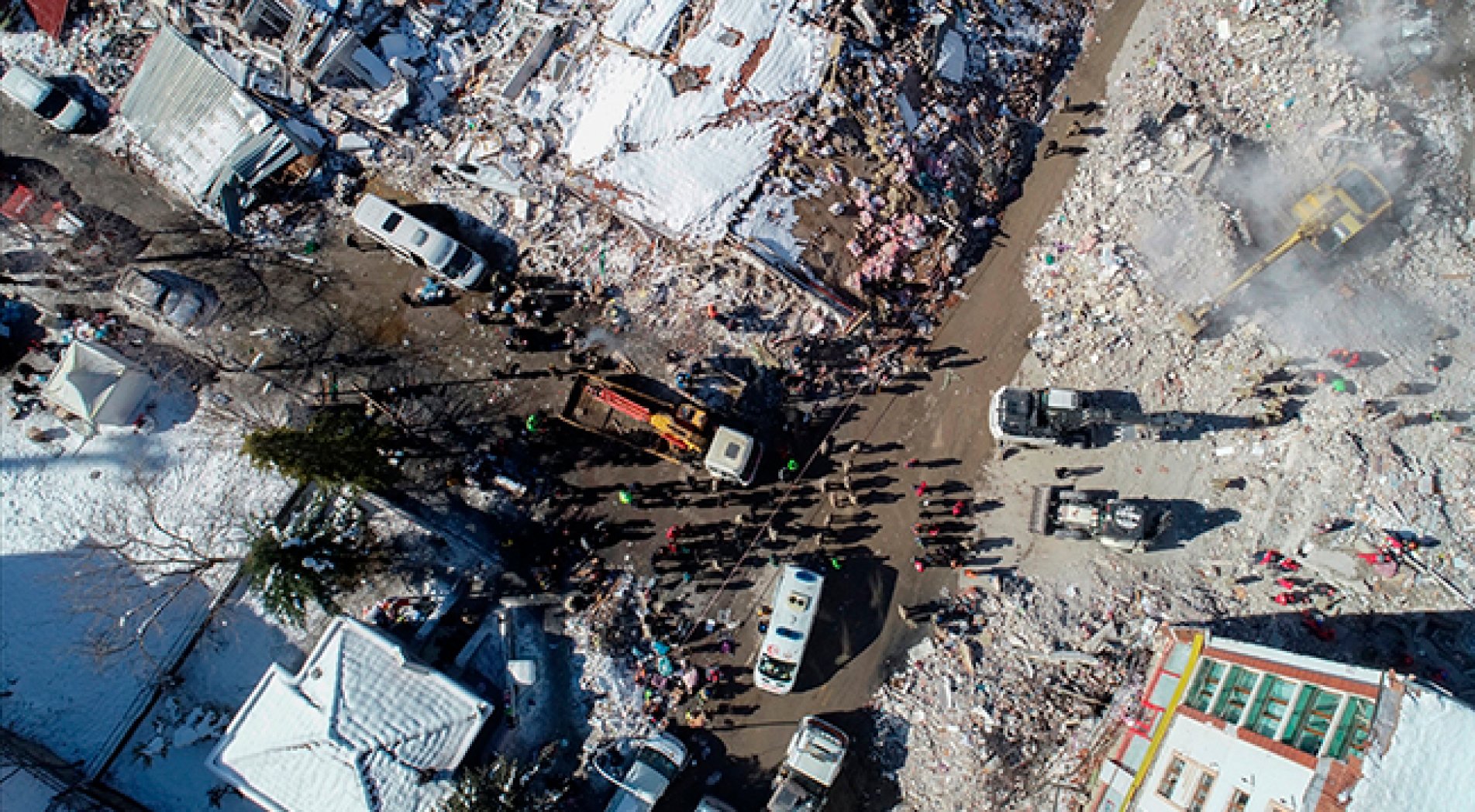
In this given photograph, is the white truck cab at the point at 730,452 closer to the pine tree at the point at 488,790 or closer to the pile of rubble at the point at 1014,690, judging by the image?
the pile of rubble at the point at 1014,690

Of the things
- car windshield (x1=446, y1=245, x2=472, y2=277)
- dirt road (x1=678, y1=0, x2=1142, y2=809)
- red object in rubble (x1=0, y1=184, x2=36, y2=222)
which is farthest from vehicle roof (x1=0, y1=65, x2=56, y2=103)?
dirt road (x1=678, y1=0, x2=1142, y2=809)

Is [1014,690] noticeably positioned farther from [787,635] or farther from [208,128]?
[208,128]

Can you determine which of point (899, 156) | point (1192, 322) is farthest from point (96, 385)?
point (1192, 322)

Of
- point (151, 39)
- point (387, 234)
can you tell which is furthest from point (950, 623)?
point (151, 39)

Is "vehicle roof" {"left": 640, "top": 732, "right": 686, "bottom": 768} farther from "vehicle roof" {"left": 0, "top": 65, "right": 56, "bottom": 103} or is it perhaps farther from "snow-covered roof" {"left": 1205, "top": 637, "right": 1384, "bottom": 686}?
"vehicle roof" {"left": 0, "top": 65, "right": 56, "bottom": 103}

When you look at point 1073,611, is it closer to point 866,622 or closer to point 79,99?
point 866,622
